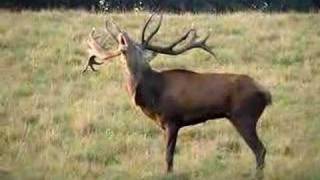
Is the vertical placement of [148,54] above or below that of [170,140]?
above

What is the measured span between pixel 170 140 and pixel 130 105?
4182 millimetres

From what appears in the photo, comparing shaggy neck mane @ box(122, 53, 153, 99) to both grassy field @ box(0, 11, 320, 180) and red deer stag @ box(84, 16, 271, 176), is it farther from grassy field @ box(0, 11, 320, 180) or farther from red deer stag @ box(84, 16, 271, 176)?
grassy field @ box(0, 11, 320, 180)

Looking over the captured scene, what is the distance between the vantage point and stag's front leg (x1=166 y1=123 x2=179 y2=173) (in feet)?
32.7

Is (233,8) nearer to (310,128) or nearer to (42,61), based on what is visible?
(42,61)

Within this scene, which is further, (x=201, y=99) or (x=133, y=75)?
(x=133, y=75)

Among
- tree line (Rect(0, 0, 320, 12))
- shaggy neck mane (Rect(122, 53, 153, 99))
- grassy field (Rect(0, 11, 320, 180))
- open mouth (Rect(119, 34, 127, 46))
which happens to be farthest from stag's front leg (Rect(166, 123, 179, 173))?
tree line (Rect(0, 0, 320, 12))

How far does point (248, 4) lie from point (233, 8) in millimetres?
2302

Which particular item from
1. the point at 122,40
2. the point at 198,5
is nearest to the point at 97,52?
the point at 122,40

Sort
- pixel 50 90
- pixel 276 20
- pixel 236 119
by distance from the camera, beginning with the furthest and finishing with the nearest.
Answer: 1. pixel 276 20
2. pixel 50 90
3. pixel 236 119

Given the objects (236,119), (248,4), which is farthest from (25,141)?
(248,4)

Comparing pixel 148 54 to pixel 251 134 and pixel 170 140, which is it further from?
pixel 251 134

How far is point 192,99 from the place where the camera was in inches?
395

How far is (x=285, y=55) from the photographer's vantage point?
1839 centimetres

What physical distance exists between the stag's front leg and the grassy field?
0.46 ft
